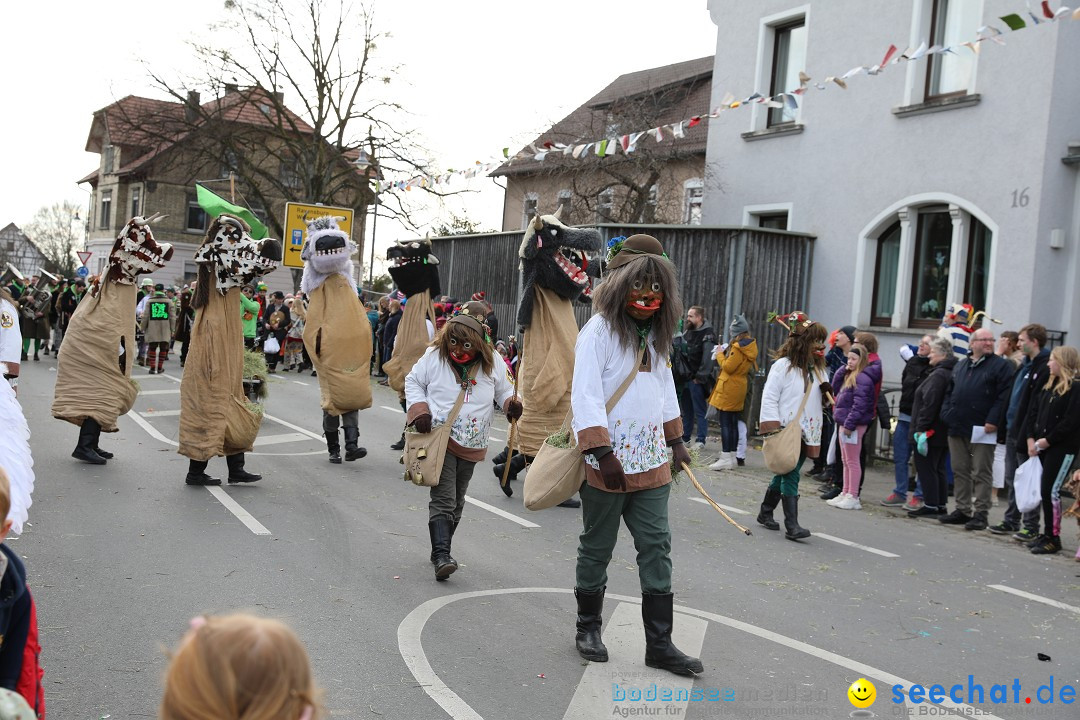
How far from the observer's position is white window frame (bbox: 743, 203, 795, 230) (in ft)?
58.9

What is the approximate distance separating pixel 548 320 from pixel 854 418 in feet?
11.5

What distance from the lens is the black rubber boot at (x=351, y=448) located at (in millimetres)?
10602

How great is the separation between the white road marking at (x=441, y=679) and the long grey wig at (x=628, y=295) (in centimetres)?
162

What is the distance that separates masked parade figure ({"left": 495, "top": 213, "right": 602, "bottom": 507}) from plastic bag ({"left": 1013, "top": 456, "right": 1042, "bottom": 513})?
12.8ft

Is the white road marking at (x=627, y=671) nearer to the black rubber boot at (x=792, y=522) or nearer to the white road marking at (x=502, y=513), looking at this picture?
the white road marking at (x=502, y=513)

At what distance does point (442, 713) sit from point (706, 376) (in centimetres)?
957

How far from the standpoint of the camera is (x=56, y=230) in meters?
80.4

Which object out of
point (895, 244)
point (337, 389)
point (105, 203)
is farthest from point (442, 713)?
point (105, 203)

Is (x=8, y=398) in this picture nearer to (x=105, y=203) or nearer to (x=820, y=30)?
(x=820, y=30)

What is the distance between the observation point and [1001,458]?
10.9 metres

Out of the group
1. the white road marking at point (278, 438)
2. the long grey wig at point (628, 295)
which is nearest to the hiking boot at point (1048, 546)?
the long grey wig at point (628, 295)

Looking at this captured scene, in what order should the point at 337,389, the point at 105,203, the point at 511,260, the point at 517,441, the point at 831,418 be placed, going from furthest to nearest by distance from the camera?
the point at 105,203
the point at 511,260
the point at 831,418
the point at 337,389
the point at 517,441

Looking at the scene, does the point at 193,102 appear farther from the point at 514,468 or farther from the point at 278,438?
the point at 514,468

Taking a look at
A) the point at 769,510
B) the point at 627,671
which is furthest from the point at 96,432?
the point at 627,671
